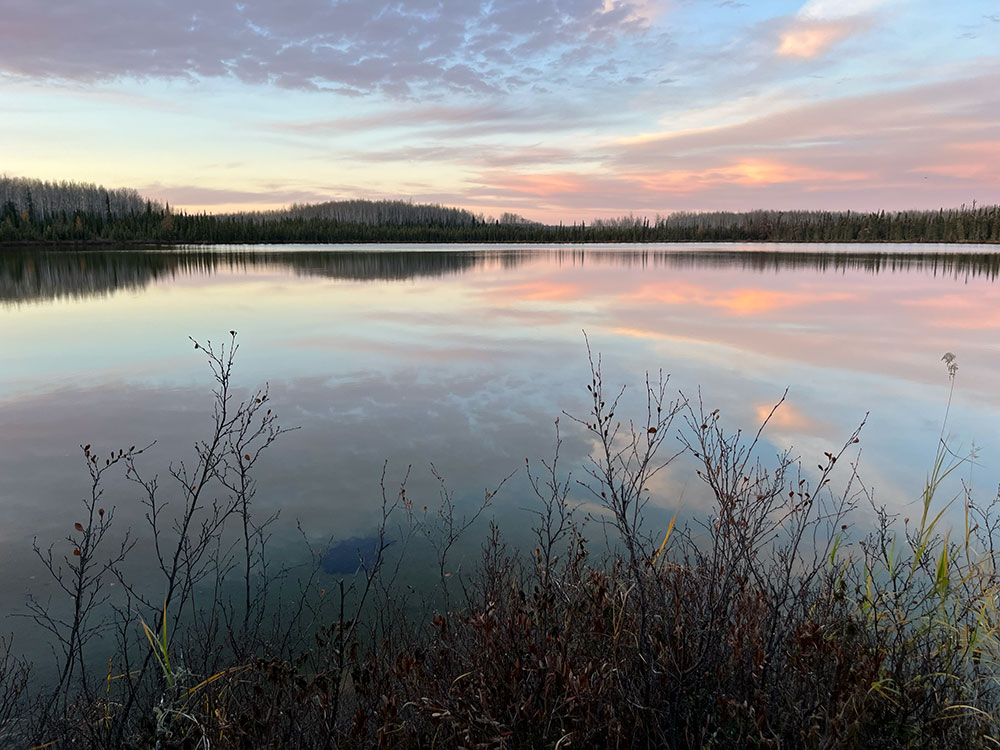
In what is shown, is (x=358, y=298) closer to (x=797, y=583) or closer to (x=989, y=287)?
(x=797, y=583)

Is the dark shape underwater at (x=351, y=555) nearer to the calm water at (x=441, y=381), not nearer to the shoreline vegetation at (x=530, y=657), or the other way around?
the shoreline vegetation at (x=530, y=657)

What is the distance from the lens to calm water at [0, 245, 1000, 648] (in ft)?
23.6

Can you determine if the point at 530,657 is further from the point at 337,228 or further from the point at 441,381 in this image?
the point at 337,228

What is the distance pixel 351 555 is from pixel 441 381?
6.41 meters

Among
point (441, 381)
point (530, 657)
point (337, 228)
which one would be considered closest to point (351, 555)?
point (530, 657)

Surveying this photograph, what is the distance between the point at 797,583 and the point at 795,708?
225 cm

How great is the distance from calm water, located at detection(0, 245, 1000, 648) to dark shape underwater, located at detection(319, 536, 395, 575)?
0.18 metres

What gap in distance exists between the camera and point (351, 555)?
5762 mm

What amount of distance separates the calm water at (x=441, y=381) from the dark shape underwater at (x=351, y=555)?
0.59 feet

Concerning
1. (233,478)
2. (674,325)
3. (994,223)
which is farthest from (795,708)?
(994,223)

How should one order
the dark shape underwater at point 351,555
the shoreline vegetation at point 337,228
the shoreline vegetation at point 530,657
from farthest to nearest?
the shoreline vegetation at point 337,228 → the dark shape underwater at point 351,555 → the shoreline vegetation at point 530,657

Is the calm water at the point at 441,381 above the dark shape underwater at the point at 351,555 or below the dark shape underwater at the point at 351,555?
above

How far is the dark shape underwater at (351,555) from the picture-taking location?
554 centimetres

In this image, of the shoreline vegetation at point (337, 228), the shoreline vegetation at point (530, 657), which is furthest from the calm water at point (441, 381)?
the shoreline vegetation at point (337, 228)
